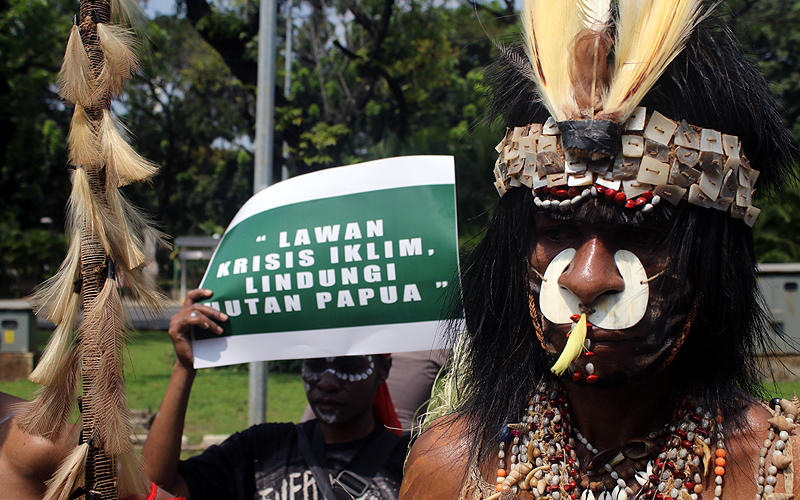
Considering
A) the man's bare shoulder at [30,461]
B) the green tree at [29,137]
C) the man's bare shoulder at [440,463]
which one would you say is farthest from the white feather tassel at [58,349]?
the green tree at [29,137]

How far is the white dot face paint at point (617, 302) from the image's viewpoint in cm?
143

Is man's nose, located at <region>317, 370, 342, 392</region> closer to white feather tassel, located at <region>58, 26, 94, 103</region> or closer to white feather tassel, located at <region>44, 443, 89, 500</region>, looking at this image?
white feather tassel, located at <region>44, 443, 89, 500</region>

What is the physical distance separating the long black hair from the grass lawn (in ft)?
16.4

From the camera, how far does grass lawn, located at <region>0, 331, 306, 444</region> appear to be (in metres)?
7.64

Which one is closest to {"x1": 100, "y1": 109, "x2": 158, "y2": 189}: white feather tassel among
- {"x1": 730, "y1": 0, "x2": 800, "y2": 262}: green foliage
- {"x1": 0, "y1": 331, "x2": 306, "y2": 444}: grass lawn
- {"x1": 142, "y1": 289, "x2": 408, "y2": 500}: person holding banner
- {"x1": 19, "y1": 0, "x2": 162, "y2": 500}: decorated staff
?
{"x1": 19, "y1": 0, "x2": 162, "y2": 500}: decorated staff

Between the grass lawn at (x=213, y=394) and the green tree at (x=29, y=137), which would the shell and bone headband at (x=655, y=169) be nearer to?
the grass lawn at (x=213, y=394)

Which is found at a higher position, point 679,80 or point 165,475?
point 679,80

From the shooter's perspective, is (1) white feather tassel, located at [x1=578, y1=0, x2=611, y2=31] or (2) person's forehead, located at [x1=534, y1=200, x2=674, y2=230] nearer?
(2) person's forehead, located at [x1=534, y1=200, x2=674, y2=230]

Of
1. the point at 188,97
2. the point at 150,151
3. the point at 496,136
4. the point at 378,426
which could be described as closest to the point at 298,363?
the point at 378,426

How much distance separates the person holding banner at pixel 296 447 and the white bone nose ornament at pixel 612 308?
50.2 inches

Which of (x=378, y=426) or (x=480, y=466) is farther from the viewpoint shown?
(x=378, y=426)

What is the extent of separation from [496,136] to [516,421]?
0.92 meters

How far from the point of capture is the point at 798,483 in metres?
1.42

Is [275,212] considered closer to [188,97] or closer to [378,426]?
[378,426]
